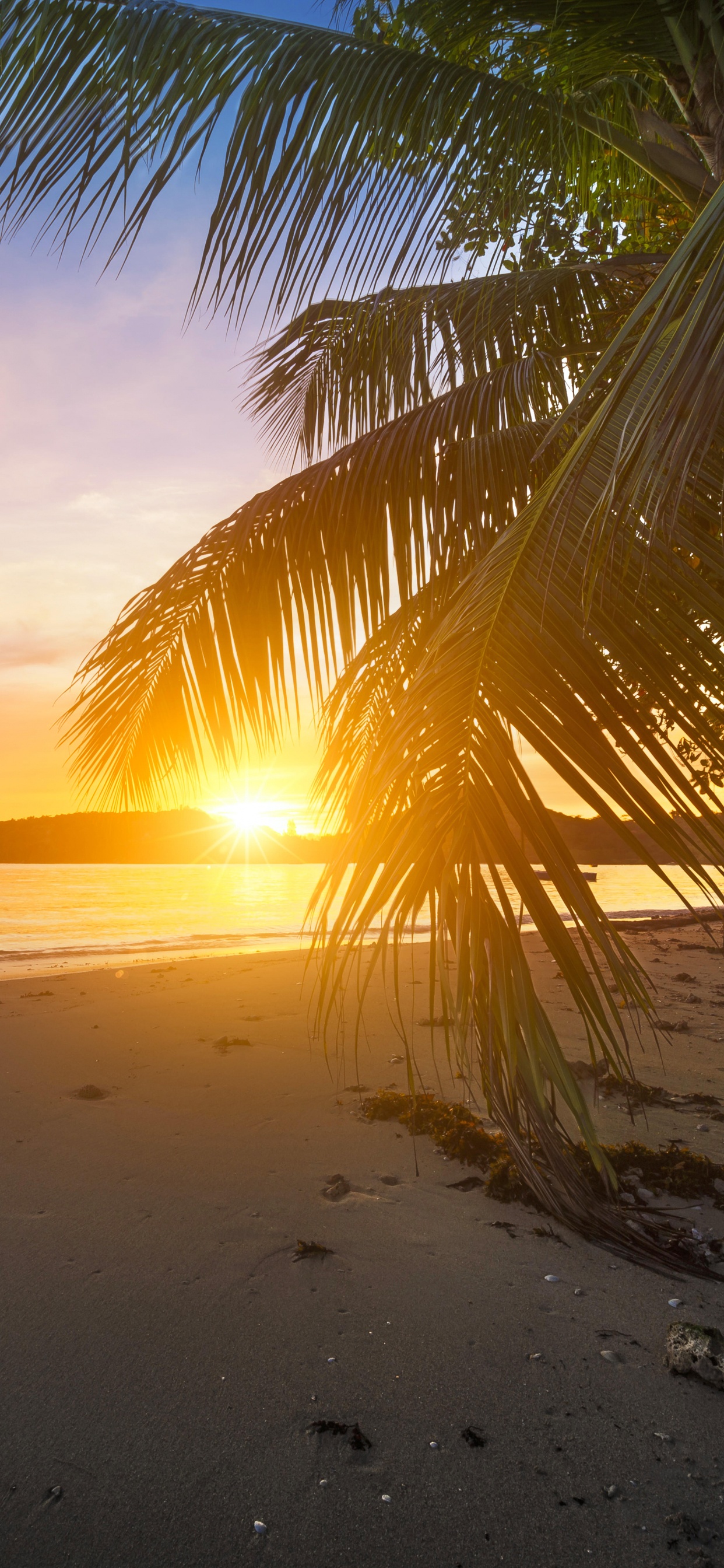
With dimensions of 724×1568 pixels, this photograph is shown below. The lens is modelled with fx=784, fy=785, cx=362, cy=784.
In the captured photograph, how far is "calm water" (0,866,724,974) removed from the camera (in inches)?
602

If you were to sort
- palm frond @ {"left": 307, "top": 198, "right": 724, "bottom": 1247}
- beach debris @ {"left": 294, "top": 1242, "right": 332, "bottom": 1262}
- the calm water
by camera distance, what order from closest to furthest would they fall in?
palm frond @ {"left": 307, "top": 198, "right": 724, "bottom": 1247}, beach debris @ {"left": 294, "top": 1242, "right": 332, "bottom": 1262}, the calm water

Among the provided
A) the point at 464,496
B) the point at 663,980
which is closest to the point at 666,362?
the point at 464,496

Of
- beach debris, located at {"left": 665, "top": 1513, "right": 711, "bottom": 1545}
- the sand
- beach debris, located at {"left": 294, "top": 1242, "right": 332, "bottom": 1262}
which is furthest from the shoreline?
beach debris, located at {"left": 665, "top": 1513, "right": 711, "bottom": 1545}

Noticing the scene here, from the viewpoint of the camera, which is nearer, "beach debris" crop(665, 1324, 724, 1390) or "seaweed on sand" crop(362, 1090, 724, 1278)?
"beach debris" crop(665, 1324, 724, 1390)

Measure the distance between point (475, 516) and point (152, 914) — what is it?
73.7 feet

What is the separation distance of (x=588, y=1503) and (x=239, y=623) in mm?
3470

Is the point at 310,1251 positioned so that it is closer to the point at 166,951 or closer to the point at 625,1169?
the point at 625,1169

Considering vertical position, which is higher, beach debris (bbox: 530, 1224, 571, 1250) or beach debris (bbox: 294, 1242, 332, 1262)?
beach debris (bbox: 294, 1242, 332, 1262)

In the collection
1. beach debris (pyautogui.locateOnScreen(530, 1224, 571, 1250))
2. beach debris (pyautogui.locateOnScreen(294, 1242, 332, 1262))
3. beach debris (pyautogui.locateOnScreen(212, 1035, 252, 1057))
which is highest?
beach debris (pyautogui.locateOnScreen(212, 1035, 252, 1057))

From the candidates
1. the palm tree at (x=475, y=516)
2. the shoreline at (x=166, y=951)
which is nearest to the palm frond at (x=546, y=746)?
the palm tree at (x=475, y=516)

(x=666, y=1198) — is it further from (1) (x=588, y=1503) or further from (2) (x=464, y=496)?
(2) (x=464, y=496)

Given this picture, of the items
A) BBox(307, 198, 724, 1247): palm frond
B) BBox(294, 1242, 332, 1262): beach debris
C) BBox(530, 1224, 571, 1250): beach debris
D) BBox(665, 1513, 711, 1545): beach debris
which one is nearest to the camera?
BBox(665, 1513, 711, 1545): beach debris

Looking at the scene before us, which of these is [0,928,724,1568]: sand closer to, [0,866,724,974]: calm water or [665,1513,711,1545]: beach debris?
[665,1513,711,1545]: beach debris

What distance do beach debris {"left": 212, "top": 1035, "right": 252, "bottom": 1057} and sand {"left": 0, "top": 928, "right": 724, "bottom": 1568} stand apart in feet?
5.70
